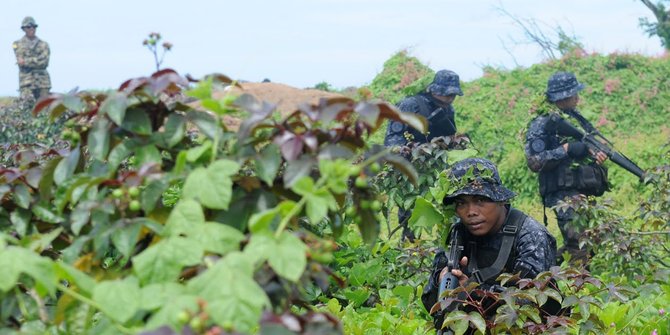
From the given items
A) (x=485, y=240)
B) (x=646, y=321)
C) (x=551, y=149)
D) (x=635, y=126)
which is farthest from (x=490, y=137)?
(x=485, y=240)

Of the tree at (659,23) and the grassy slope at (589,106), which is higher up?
the tree at (659,23)

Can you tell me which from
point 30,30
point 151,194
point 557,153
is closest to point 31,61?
point 30,30

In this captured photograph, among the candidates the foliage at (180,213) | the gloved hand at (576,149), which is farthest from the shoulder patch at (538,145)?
the foliage at (180,213)

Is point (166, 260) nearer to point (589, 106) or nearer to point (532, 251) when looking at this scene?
point (532, 251)

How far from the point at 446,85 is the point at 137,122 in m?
6.96

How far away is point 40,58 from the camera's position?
18.9m

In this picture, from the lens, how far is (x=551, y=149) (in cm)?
872

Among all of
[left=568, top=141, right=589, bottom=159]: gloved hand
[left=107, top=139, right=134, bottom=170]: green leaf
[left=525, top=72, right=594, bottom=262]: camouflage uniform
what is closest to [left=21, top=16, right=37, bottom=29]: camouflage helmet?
[left=525, top=72, right=594, bottom=262]: camouflage uniform

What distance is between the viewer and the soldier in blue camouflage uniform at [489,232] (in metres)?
4.26

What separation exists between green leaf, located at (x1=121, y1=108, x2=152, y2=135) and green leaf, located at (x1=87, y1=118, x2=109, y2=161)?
0.04m

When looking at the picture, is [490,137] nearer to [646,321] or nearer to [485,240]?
[646,321]

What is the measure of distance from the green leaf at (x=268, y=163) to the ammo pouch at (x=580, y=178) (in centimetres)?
694

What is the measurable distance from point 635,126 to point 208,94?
14.6 meters

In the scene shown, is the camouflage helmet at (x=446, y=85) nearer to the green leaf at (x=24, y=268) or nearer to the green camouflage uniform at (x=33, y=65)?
the green leaf at (x=24, y=268)
